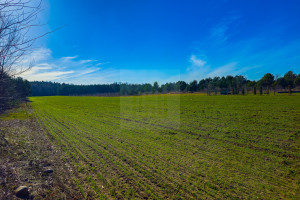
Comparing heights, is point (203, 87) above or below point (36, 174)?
above

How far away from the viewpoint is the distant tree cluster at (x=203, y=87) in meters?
56.0

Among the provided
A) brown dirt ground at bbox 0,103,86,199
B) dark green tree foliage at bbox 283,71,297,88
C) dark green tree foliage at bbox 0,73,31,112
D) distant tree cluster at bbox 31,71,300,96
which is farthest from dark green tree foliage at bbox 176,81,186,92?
dark green tree foliage at bbox 0,73,31,112

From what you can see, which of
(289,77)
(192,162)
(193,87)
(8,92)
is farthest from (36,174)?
(193,87)

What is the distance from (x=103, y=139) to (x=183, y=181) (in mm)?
6220

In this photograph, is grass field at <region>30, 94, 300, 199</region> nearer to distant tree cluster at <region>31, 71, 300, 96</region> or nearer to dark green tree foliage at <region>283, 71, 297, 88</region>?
distant tree cluster at <region>31, 71, 300, 96</region>

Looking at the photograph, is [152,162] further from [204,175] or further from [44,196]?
[44,196]

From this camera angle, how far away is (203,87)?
332 feet

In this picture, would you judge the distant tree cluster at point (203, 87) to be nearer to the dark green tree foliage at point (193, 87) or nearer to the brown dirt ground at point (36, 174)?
the dark green tree foliage at point (193, 87)

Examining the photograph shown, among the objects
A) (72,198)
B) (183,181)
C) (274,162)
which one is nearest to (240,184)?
(183,181)

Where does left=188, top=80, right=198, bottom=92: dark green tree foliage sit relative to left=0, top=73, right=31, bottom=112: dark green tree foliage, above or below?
above

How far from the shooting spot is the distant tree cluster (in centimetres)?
5600

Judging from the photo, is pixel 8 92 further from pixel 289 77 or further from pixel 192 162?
pixel 289 77

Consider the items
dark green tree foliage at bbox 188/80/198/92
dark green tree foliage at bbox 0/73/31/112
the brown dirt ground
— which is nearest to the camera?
dark green tree foliage at bbox 0/73/31/112

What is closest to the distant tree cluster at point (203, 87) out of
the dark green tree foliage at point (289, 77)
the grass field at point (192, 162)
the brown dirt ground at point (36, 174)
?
the dark green tree foliage at point (289, 77)
